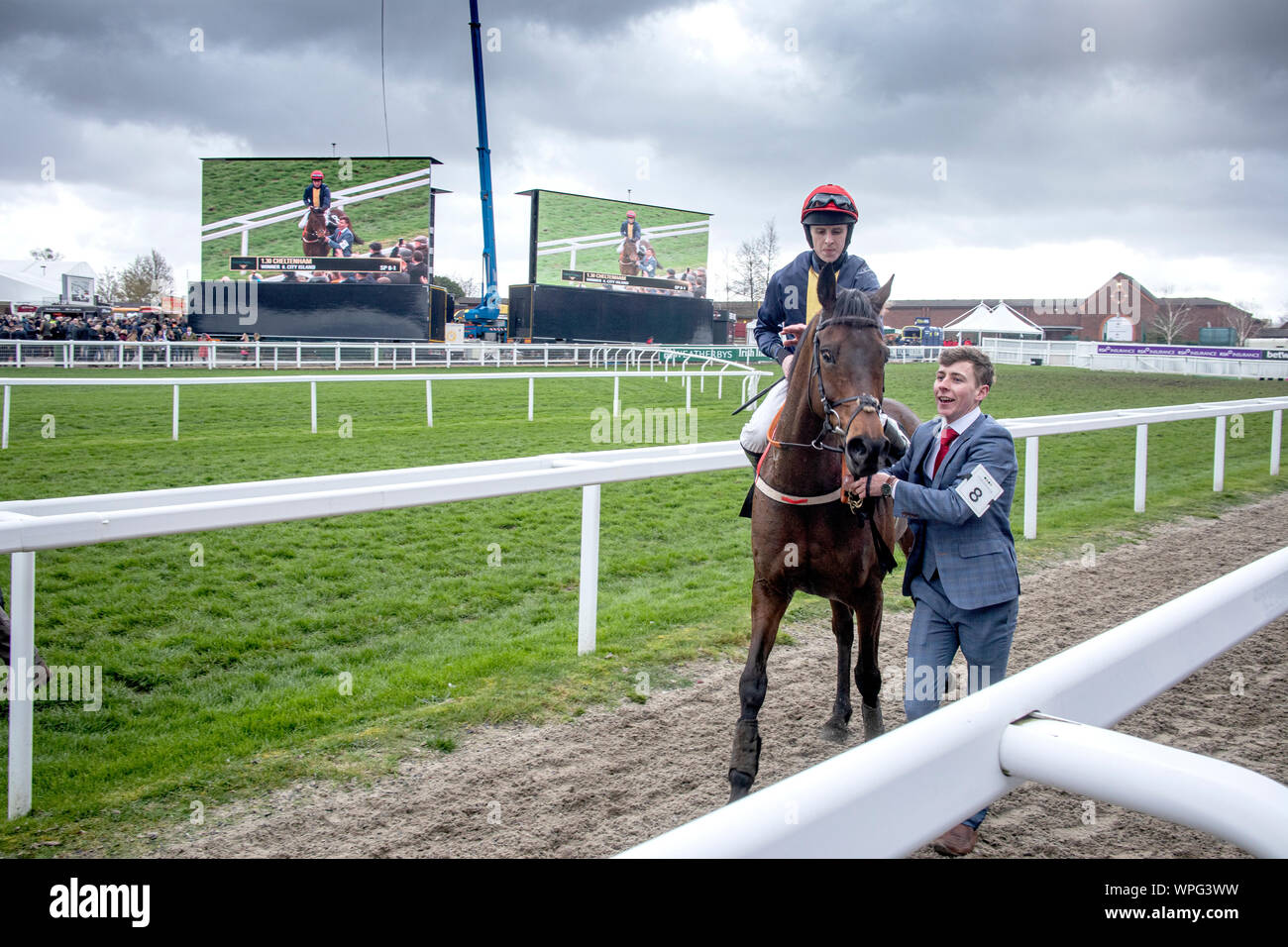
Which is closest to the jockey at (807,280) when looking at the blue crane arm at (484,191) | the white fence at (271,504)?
the white fence at (271,504)

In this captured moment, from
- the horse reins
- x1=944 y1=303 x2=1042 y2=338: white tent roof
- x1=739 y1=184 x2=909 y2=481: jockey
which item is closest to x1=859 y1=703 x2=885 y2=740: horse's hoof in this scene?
the horse reins

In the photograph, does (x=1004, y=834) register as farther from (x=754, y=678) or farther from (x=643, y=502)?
(x=643, y=502)

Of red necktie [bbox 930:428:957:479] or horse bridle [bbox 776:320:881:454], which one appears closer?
horse bridle [bbox 776:320:881:454]

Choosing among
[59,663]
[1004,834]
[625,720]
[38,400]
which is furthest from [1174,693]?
[38,400]

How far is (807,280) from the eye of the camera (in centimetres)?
391

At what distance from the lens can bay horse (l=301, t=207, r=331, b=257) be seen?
35.5m

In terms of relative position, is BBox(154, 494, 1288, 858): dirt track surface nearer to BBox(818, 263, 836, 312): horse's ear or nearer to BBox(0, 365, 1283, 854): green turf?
BBox(0, 365, 1283, 854): green turf

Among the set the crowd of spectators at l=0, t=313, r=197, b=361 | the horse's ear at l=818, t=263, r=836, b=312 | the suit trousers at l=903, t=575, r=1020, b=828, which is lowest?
the suit trousers at l=903, t=575, r=1020, b=828

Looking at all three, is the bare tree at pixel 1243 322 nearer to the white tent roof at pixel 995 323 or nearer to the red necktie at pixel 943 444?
the white tent roof at pixel 995 323

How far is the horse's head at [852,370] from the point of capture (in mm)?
2754

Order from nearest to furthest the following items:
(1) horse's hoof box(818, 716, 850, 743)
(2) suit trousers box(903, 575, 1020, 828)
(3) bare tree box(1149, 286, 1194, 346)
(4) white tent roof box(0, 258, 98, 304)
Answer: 1. (2) suit trousers box(903, 575, 1020, 828)
2. (1) horse's hoof box(818, 716, 850, 743)
3. (4) white tent roof box(0, 258, 98, 304)
4. (3) bare tree box(1149, 286, 1194, 346)

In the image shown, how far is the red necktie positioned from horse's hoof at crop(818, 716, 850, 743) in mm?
1239

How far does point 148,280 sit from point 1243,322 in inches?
2863

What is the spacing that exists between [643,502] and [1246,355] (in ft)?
98.6
